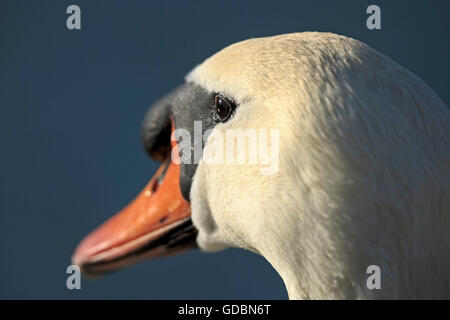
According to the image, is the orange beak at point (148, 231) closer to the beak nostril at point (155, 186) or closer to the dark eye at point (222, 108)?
the beak nostril at point (155, 186)

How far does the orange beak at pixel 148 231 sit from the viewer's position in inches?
42.4

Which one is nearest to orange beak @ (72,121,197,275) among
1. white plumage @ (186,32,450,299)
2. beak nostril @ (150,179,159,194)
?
beak nostril @ (150,179,159,194)

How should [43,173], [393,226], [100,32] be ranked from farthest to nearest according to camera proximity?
[100,32] → [43,173] → [393,226]

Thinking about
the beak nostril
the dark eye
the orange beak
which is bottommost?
the orange beak

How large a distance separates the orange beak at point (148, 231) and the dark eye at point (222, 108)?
20cm

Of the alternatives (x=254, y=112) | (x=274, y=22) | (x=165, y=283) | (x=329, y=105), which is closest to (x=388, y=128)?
(x=329, y=105)

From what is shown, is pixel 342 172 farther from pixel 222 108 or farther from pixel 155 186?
pixel 155 186

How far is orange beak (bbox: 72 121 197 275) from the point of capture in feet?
3.53

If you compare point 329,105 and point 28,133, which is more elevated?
point 28,133

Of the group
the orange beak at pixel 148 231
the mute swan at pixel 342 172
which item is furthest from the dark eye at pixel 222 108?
the orange beak at pixel 148 231

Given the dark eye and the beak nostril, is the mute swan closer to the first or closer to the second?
the dark eye
